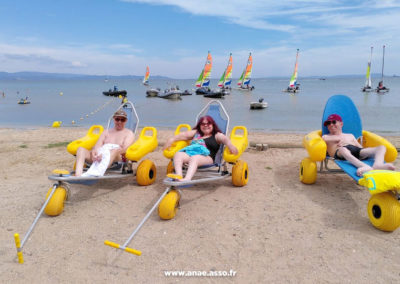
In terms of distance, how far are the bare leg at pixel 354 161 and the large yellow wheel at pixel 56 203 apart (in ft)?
11.9

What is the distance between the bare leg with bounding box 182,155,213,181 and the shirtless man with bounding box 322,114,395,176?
1.87m

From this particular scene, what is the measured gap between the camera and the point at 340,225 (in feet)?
11.0

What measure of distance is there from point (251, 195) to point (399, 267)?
1976 mm

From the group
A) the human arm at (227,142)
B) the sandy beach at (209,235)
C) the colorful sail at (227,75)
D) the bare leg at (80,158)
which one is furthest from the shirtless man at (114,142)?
the colorful sail at (227,75)

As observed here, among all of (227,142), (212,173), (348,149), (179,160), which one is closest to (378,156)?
(348,149)

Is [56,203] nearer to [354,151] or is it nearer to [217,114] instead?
[217,114]

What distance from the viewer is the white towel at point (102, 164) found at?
3980 mm

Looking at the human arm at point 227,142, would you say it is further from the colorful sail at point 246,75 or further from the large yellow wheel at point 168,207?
the colorful sail at point 246,75

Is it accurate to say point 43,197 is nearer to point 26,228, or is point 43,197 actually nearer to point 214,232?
point 26,228

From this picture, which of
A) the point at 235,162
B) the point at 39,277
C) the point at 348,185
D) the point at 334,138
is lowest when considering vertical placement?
the point at 39,277

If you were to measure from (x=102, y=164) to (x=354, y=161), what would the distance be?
11.3ft

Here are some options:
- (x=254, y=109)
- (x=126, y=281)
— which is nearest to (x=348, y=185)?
(x=126, y=281)

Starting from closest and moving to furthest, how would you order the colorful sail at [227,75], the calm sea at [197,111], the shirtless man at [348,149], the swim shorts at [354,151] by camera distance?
the shirtless man at [348,149] → the swim shorts at [354,151] → the calm sea at [197,111] → the colorful sail at [227,75]

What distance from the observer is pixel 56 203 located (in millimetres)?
3543
